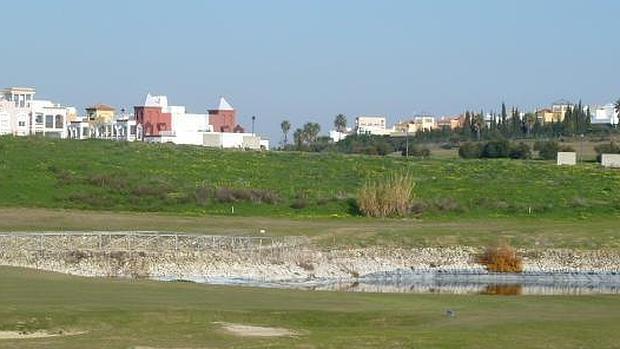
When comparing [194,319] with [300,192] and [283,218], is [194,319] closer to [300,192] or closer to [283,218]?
[283,218]

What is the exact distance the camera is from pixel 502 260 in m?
57.9

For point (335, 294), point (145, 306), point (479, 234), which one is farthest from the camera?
point (479, 234)

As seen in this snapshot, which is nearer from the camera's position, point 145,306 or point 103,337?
point 103,337

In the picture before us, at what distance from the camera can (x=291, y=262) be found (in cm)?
5562

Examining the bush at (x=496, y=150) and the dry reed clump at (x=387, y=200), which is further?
the bush at (x=496, y=150)

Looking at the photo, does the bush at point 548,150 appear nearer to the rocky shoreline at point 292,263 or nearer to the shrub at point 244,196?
the shrub at point 244,196

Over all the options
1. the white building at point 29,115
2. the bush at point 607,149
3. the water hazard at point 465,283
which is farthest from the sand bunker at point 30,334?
the bush at point 607,149

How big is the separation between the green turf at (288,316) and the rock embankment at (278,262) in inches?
366

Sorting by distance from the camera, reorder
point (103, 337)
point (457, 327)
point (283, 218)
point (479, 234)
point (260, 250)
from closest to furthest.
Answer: point (103, 337) → point (457, 327) → point (260, 250) → point (479, 234) → point (283, 218)

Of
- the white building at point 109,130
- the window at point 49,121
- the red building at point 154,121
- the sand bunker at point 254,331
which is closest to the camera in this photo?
the sand bunker at point 254,331

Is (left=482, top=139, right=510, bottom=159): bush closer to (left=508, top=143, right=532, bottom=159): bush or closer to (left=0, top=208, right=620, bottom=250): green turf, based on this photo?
(left=508, top=143, right=532, bottom=159): bush

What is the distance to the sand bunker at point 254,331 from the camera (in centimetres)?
2775

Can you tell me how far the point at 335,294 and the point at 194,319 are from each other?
11.7 metres

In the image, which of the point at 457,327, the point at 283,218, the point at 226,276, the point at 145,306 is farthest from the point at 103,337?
the point at 283,218
